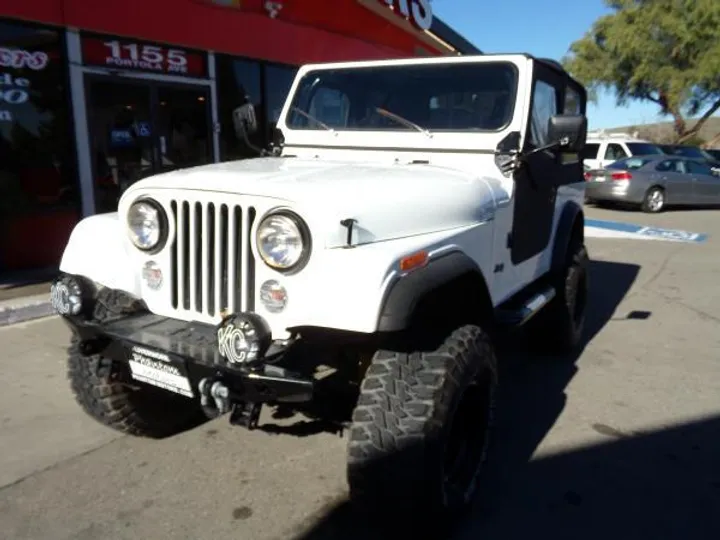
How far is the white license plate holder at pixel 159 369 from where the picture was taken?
2445mm

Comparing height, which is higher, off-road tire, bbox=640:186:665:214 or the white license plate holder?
the white license plate holder

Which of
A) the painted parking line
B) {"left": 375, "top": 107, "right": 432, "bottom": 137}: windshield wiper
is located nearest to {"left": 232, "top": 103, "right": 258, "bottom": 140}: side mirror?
{"left": 375, "top": 107, "right": 432, "bottom": 137}: windshield wiper

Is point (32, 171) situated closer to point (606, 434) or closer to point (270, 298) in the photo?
point (270, 298)

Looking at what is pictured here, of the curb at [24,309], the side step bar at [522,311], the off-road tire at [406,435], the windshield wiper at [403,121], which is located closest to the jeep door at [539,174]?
the side step bar at [522,311]

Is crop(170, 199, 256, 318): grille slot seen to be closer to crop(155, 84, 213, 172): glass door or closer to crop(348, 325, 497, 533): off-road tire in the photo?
crop(348, 325, 497, 533): off-road tire

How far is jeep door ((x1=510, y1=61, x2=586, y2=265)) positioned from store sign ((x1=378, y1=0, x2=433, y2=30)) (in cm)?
798

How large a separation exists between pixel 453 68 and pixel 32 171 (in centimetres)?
524

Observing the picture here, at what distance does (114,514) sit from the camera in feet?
9.09

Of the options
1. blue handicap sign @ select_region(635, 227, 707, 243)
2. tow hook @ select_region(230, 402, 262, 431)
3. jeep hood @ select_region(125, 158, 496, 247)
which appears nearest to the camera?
jeep hood @ select_region(125, 158, 496, 247)

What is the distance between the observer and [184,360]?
7.84 feet

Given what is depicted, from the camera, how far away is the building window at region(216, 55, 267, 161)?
901 centimetres

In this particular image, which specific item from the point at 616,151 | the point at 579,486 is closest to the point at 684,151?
the point at 616,151

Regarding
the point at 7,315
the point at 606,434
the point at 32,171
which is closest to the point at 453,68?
the point at 606,434

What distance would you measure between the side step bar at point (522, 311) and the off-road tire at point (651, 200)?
13.0m
